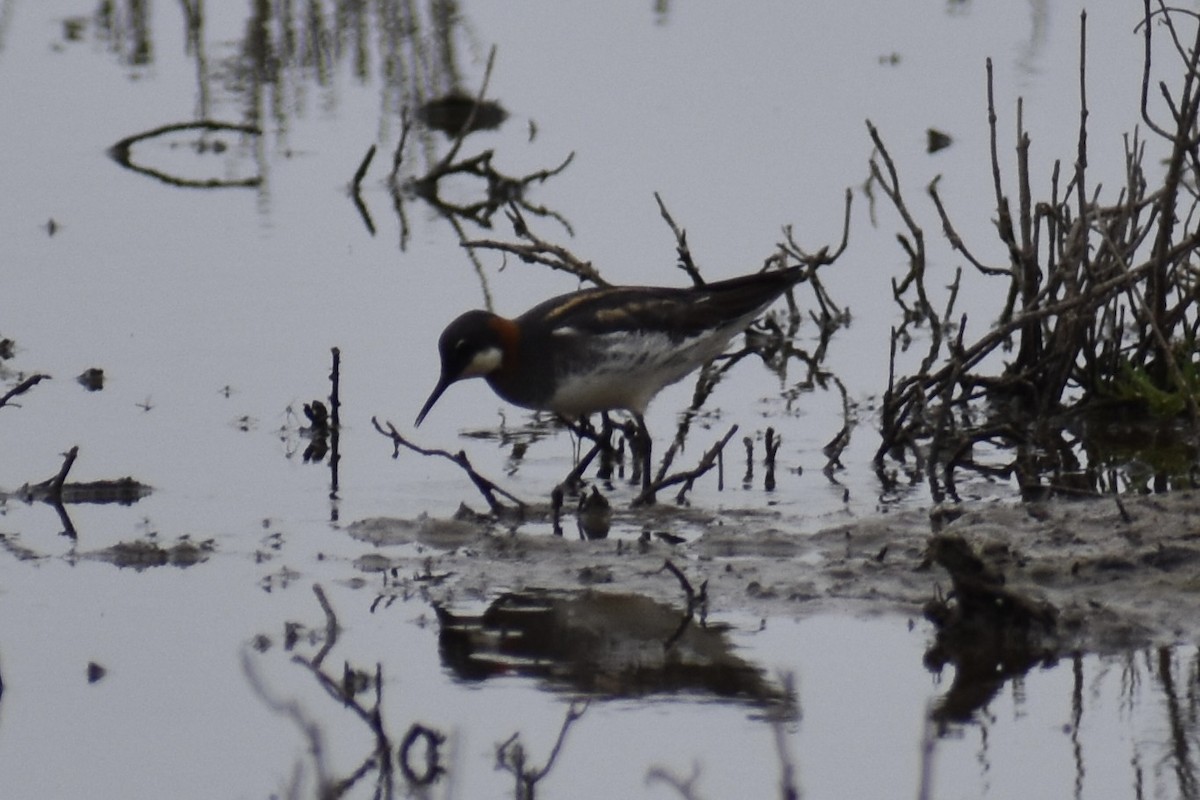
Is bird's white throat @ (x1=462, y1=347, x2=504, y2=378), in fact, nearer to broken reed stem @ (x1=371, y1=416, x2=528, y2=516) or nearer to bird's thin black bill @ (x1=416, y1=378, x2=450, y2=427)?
bird's thin black bill @ (x1=416, y1=378, x2=450, y2=427)

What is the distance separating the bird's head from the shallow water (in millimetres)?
409

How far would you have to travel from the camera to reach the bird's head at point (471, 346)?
364 inches

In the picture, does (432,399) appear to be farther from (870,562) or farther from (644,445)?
(870,562)

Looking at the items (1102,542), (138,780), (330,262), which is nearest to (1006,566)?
(1102,542)

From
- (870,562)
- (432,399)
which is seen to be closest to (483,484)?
(432,399)

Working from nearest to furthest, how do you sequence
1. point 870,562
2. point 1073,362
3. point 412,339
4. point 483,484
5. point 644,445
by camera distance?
1. point 870,562
2. point 483,484
3. point 644,445
4. point 1073,362
5. point 412,339

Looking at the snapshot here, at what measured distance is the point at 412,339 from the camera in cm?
1102

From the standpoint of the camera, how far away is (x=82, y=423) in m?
9.64

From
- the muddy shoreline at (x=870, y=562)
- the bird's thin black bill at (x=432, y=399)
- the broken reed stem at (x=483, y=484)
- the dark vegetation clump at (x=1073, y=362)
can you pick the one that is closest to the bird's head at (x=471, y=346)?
the bird's thin black bill at (x=432, y=399)

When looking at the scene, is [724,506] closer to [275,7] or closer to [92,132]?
[92,132]

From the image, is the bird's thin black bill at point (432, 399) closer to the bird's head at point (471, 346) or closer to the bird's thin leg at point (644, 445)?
the bird's head at point (471, 346)

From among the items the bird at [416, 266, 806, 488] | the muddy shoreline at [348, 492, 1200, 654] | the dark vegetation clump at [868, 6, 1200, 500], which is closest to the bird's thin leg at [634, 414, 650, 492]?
the bird at [416, 266, 806, 488]

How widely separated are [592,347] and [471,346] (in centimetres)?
50

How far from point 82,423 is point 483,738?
170 inches
